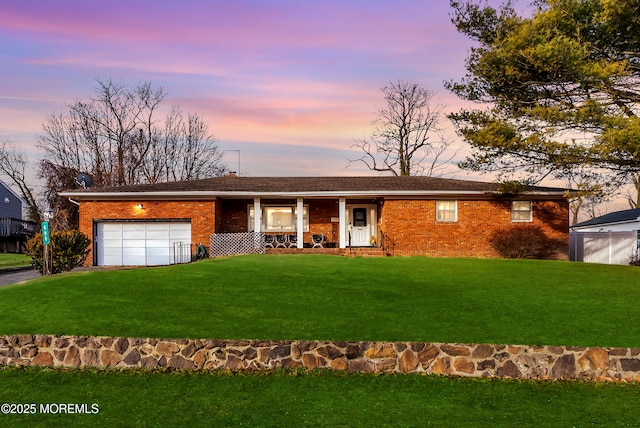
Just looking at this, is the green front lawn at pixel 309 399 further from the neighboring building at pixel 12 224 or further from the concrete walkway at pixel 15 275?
the neighboring building at pixel 12 224

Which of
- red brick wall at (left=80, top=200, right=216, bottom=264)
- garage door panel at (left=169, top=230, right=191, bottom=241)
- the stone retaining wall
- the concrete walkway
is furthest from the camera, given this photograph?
garage door panel at (left=169, top=230, right=191, bottom=241)

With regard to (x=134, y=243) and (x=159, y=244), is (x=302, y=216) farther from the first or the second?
(x=134, y=243)

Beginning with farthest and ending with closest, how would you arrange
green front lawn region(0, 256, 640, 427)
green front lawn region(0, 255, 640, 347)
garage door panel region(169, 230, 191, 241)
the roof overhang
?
garage door panel region(169, 230, 191, 241), the roof overhang, green front lawn region(0, 255, 640, 347), green front lawn region(0, 256, 640, 427)

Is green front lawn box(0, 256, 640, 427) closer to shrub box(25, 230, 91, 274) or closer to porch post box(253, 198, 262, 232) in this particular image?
shrub box(25, 230, 91, 274)

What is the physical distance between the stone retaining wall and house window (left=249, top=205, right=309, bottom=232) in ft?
56.7

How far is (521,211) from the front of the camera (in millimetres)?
24562

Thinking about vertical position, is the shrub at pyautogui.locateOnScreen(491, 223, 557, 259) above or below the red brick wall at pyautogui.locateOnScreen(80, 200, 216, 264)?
below

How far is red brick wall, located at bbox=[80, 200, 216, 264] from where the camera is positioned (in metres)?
24.6

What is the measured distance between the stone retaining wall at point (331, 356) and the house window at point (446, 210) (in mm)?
15518

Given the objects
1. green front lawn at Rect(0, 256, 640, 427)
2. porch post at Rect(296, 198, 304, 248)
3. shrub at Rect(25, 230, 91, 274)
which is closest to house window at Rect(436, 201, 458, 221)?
porch post at Rect(296, 198, 304, 248)

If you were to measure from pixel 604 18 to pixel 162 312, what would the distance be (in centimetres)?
1448

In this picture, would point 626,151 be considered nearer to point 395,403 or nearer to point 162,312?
point 395,403

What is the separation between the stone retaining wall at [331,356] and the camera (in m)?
9.08

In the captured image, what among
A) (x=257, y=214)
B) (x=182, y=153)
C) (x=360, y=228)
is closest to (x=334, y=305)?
(x=257, y=214)
